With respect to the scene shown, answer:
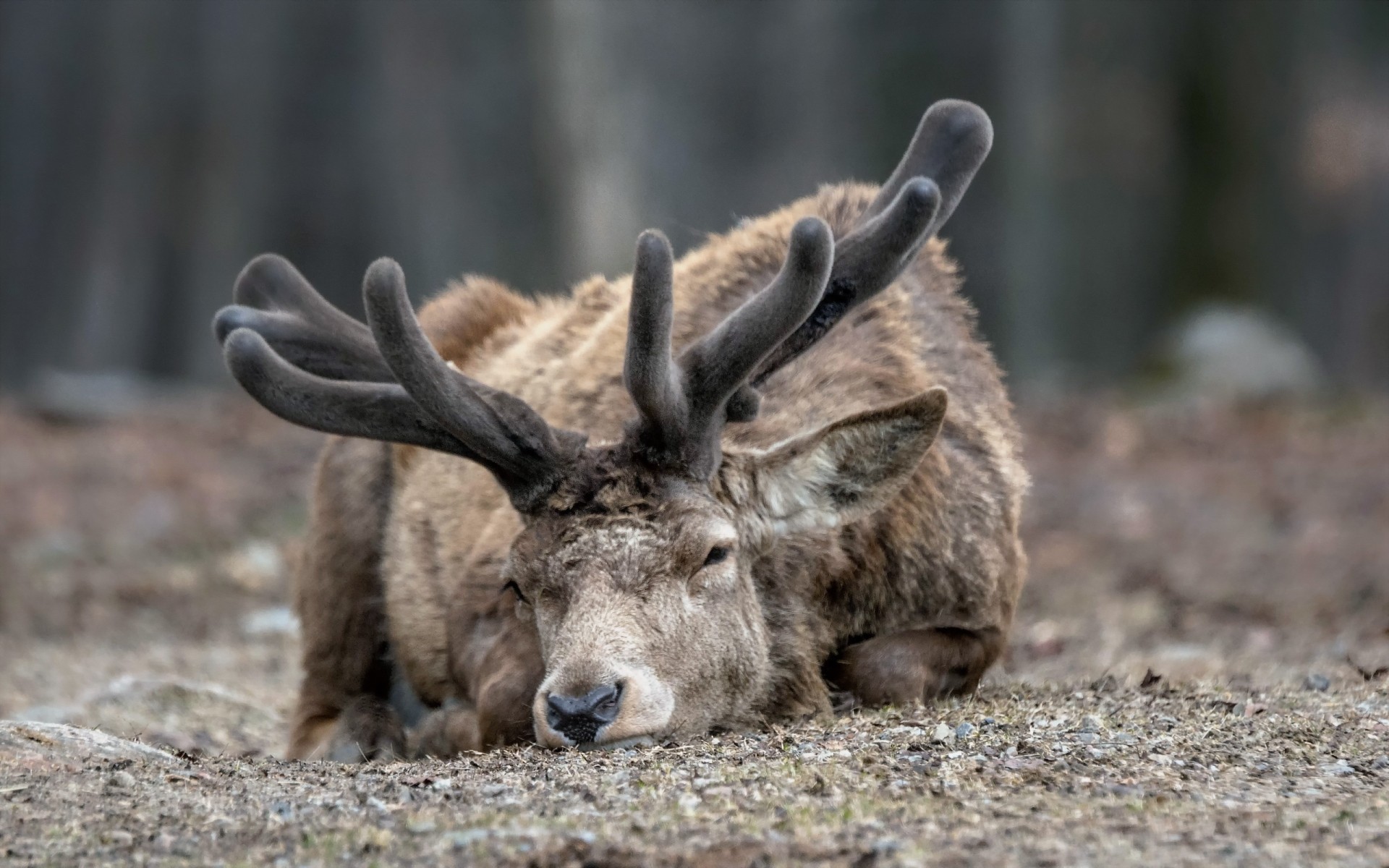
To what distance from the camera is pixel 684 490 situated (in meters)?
5.75

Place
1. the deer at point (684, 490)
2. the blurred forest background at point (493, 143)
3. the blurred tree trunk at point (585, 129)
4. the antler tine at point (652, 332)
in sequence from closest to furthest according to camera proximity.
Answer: the antler tine at point (652, 332) → the deer at point (684, 490) → the blurred tree trunk at point (585, 129) → the blurred forest background at point (493, 143)

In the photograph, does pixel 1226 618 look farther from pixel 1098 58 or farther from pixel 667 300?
pixel 1098 58

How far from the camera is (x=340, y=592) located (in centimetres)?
807

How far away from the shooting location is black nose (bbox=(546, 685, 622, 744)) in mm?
5223

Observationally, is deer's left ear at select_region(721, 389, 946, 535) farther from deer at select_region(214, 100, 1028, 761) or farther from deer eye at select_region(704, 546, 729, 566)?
deer eye at select_region(704, 546, 729, 566)

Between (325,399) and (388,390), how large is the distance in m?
0.23

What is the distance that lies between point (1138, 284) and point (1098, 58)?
377 centimetres

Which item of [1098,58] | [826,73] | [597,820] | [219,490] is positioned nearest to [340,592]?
[597,820]

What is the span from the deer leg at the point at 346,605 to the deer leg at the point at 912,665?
246 cm

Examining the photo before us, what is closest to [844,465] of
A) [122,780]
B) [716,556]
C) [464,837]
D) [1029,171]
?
[716,556]

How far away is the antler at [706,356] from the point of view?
18.2 ft

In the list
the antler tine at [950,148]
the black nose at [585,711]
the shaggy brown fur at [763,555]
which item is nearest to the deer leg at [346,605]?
the shaggy brown fur at [763,555]

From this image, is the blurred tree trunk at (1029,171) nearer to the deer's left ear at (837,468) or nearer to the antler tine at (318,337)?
the antler tine at (318,337)

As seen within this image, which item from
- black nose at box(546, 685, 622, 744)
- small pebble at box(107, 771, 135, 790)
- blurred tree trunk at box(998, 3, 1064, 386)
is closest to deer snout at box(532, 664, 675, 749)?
black nose at box(546, 685, 622, 744)
